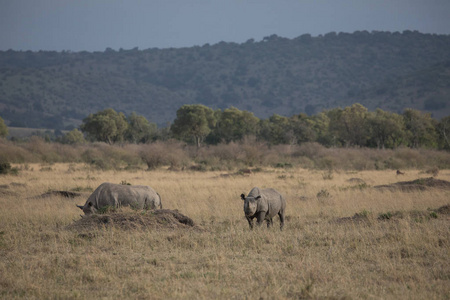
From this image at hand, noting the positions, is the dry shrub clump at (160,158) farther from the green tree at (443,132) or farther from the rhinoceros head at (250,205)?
the green tree at (443,132)

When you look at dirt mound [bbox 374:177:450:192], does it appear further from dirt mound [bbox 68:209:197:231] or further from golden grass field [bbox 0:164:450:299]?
dirt mound [bbox 68:209:197:231]

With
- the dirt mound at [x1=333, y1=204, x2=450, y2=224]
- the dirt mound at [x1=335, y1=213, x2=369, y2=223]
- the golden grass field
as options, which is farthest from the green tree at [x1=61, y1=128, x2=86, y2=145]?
the dirt mound at [x1=333, y1=204, x2=450, y2=224]

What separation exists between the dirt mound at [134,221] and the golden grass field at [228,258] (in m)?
0.24

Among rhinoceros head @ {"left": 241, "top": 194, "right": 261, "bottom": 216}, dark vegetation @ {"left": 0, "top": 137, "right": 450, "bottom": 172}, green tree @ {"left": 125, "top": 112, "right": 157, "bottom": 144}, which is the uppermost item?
green tree @ {"left": 125, "top": 112, "right": 157, "bottom": 144}

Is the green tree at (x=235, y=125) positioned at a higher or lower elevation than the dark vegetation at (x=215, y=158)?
higher

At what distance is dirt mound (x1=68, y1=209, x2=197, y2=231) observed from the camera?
10797 mm

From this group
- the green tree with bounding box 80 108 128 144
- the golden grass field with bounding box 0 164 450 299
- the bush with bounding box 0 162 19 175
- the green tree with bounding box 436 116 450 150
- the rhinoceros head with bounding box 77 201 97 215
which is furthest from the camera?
the green tree with bounding box 80 108 128 144

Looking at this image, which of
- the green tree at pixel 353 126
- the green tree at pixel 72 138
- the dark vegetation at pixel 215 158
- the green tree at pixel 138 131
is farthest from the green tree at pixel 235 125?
the green tree at pixel 72 138

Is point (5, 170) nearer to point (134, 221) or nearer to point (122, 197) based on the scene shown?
point (122, 197)

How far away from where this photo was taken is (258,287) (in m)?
6.75

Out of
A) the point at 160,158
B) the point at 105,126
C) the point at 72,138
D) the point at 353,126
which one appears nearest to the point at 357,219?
the point at 160,158

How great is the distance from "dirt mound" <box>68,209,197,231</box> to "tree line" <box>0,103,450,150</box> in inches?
1673

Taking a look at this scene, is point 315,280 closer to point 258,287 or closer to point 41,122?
point 258,287

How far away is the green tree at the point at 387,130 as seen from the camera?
2165 inches
